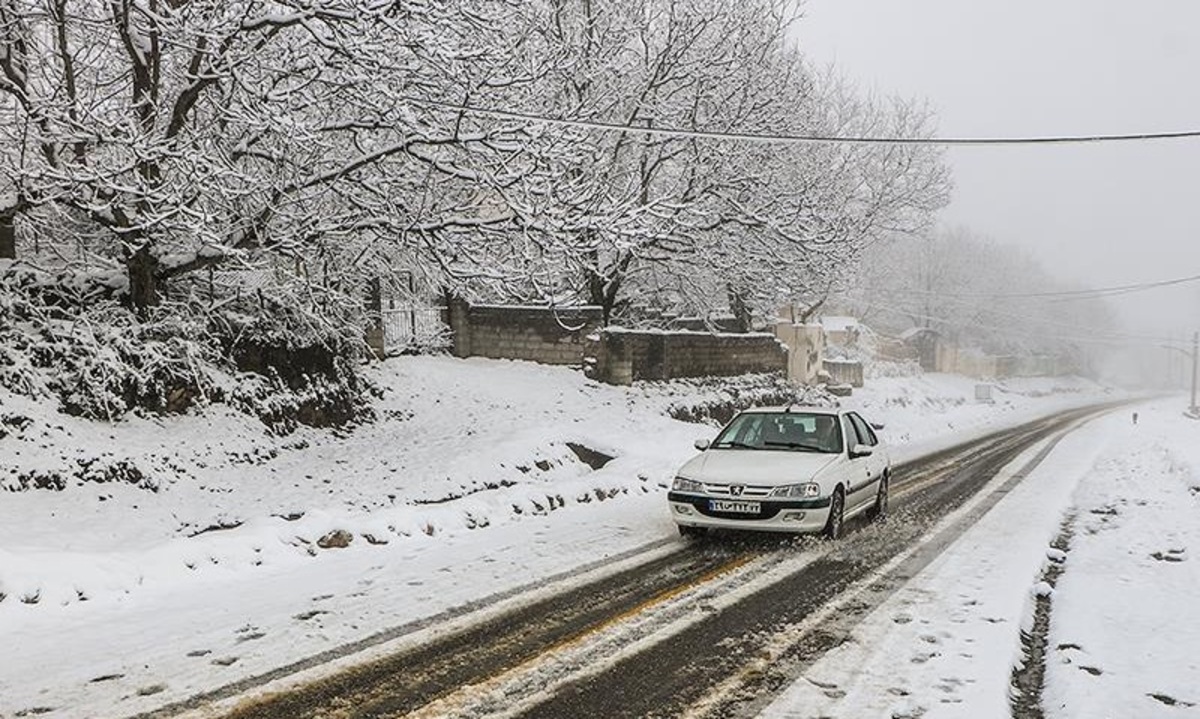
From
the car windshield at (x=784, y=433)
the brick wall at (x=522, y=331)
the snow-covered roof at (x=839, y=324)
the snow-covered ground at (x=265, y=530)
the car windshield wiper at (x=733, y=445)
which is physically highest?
the snow-covered roof at (x=839, y=324)

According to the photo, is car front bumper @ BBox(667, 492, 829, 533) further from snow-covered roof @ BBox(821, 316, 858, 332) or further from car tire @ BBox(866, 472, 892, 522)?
snow-covered roof @ BBox(821, 316, 858, 332)

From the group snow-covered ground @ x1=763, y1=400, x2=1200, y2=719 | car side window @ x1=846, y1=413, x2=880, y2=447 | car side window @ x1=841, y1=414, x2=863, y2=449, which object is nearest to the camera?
snow-covered ground @ x1=763, y1=400, x2=1200, y2=719

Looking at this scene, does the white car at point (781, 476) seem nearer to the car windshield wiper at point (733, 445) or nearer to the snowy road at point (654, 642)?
the car windshield wiper at point (733, 445)

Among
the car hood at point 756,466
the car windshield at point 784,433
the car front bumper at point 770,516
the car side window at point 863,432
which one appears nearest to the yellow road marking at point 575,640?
the car front bumper at point 770,516

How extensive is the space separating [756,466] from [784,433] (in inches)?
49.6

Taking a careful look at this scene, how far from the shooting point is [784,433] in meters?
10.1

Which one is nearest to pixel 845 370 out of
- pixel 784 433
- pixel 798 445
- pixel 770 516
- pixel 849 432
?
pixel 849 432

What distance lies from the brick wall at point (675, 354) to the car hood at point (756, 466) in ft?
31.5

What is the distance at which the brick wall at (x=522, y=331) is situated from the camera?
63.6ft

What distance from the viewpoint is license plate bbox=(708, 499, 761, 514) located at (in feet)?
27.9

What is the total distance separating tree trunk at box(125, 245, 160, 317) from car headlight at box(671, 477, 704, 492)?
288 inches

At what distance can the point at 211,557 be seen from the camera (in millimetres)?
7488

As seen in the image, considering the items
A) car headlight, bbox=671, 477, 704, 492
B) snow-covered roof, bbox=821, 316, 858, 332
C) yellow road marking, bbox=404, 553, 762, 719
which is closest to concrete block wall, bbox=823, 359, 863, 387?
snow-covered roof, bbox=821, 316, 858, 332

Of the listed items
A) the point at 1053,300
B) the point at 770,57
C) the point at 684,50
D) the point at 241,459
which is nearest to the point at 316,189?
the point at 241,459
